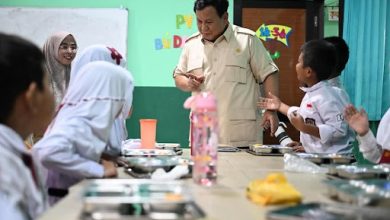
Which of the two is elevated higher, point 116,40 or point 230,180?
point 116,40

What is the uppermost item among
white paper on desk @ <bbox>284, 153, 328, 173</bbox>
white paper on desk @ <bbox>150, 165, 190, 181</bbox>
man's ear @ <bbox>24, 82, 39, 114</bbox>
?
man's ear @ <bbox>24, 82, 39, 114</bbox>

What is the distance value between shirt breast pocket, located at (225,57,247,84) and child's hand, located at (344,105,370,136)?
1.02 metres

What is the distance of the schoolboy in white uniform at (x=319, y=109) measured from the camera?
2457mm

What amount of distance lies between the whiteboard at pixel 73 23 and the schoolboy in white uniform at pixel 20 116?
10.5 ft

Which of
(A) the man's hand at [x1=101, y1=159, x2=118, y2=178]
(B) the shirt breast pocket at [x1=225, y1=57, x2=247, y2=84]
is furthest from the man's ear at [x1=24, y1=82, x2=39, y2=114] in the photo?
(B) the shirt breast pocket at [x1=225, y1=57, x2=247, y2=84]

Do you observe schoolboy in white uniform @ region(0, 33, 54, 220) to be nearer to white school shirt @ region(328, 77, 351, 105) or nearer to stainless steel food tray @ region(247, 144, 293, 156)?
stainless steel food tray @ region(247, 144, 293, 156)

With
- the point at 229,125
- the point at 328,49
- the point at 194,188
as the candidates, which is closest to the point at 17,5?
the point at 229,125

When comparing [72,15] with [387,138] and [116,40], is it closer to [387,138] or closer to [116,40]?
[116,40]

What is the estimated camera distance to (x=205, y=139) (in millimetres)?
1480

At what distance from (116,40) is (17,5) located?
0.96 meters

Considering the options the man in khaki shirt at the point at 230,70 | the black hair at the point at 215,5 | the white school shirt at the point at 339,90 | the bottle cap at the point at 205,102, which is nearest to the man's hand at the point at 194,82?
the man in khaki shirt at the point at 230,70

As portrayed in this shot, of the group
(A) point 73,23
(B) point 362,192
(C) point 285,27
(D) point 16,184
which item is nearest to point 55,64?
(A) point 73,23

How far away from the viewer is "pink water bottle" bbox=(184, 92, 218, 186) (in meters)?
1.48

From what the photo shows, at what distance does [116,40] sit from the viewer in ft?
14.9
